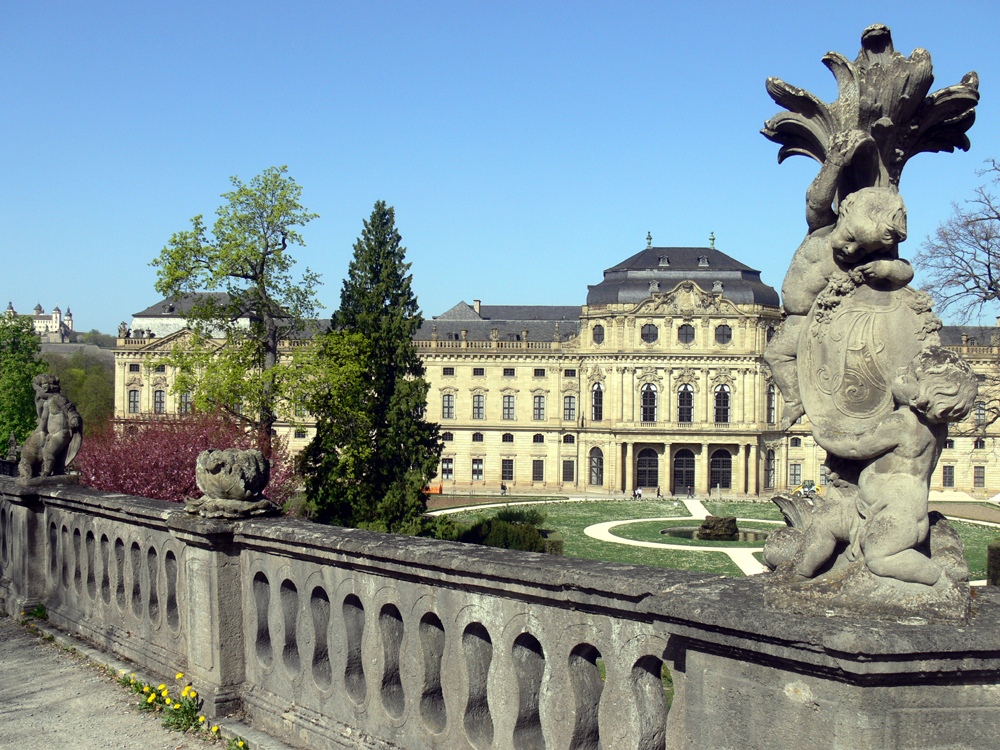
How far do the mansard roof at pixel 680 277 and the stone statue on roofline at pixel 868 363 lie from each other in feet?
200

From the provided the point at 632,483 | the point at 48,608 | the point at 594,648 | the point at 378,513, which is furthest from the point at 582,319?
the point at 594,648

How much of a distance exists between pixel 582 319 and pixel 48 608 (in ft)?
188

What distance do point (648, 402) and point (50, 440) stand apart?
5593cm

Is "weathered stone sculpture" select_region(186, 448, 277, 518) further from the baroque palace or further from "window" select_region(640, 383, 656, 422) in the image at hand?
"window" select_region(640, 383, 656, 422)

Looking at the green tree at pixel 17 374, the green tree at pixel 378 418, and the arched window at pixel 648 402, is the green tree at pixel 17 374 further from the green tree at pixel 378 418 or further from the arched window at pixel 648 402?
the arched window at pixel 648 402

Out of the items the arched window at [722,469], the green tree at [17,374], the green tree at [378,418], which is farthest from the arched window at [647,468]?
the green tree at [17,374]

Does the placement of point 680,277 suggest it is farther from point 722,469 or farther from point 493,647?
point 493,647

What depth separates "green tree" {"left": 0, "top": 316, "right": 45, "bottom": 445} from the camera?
48844 millimetres

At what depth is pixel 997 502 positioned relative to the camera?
188ft

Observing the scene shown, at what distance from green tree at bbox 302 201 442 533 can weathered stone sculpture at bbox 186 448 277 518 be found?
23802 millimetres

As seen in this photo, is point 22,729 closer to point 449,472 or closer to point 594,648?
point 594,648

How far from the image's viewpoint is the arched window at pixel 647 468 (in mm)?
63844

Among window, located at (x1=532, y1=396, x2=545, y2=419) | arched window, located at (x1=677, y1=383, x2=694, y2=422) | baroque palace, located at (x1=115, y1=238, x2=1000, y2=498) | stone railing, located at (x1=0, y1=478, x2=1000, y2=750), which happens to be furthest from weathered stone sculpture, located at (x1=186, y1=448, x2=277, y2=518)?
window, located at (x1=532, y1=396, x2=545, y2=419)

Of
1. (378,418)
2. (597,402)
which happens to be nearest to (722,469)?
(597,402)
